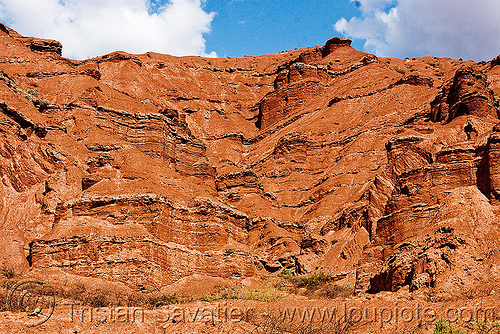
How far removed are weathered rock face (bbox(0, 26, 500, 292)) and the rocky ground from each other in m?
0.13

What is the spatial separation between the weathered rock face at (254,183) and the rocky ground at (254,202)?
4.9 inches

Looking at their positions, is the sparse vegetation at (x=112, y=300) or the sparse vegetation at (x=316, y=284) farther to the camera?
the sparse vegetation at (x=316, y=284)

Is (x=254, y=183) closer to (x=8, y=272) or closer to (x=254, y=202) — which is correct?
(x=254, y=202)

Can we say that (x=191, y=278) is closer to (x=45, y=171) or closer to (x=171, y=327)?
(x=45, y=171)

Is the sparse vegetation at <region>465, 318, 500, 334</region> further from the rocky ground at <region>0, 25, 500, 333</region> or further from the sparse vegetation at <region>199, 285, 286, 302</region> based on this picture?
the sparse vegetation at <region>199, 285, 286, 302</region>

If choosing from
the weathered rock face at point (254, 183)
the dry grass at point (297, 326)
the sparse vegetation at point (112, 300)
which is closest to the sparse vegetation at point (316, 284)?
the weathered rock face at point (254, 183)

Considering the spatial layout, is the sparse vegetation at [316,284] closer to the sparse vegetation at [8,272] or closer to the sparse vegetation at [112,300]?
the sparse vegetation at [112,300]

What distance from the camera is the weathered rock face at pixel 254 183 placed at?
24234 mm

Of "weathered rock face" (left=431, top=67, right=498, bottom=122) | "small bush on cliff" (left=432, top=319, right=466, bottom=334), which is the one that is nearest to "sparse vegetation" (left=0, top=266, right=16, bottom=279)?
"small bush on cliff" (left=432, top=319, right=466, bottom=334)

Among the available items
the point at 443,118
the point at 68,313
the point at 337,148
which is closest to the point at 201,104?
the point at 337,148

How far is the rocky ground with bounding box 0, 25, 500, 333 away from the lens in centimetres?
1884

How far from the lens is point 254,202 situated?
156ft

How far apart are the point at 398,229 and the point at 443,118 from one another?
28900 mm

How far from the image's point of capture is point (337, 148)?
60.5 m
